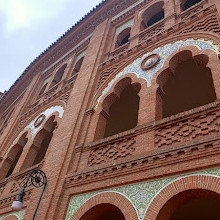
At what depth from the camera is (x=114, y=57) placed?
326 inches

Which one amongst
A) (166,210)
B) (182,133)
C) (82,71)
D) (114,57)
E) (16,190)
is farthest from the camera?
(82,71)

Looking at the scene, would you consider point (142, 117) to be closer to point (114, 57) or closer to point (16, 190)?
point (114, 57)

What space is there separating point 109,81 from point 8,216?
4.31 meters

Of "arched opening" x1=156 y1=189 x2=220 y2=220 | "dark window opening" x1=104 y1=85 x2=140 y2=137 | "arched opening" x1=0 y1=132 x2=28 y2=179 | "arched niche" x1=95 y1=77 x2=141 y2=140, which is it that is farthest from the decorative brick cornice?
"arched opening" x1=0 y1=132 x2=28 y2=179

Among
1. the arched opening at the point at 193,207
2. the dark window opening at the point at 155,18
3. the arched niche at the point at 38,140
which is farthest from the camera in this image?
the dark window opening at the point at 155,18

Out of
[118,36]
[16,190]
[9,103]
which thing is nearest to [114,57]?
[118,36]

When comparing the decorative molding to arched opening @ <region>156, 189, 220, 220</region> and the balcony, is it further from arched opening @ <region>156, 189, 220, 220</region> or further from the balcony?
arched opening @ <region>156, 189, 220, 220</region>

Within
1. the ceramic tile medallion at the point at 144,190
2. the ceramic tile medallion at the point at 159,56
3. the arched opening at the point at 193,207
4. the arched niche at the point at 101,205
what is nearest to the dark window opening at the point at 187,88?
the ceramic tile medallion at the point at 159,56

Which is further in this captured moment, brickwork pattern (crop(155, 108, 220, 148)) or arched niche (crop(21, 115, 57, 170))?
arched niche (crop(21, 115, 57, 170))

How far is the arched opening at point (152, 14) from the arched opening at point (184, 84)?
9.69ft

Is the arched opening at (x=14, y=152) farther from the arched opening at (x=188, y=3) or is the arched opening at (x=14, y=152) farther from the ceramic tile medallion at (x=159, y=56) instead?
the arched opening at (x=188, y=3)

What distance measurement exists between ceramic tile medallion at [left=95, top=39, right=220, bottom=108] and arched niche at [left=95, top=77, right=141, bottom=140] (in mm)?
272

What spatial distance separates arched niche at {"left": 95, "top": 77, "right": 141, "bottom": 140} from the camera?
6.74 meters

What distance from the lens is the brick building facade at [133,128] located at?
4.31 metres
